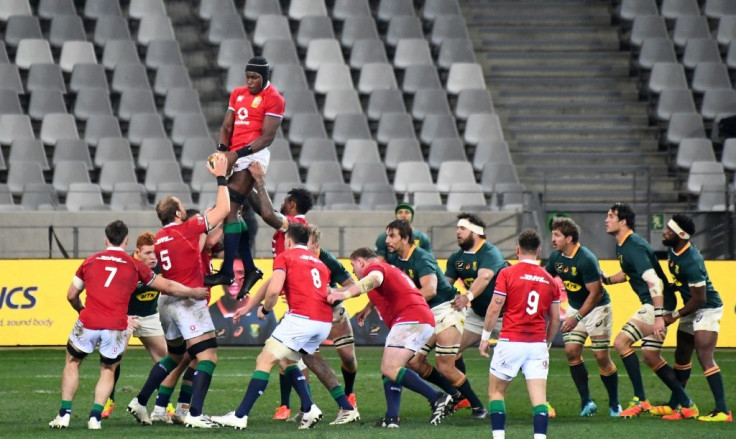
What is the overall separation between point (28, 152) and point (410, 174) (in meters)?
7.01

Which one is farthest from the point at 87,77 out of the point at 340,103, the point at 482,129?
the point at 482,129

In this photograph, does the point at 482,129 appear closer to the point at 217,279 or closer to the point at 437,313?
the point at 437,313

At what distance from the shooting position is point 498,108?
27.5 m

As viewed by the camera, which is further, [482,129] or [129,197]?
[482,129]

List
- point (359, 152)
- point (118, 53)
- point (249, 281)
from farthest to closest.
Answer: point (118, 53), point (359, 152), point (249, 281)

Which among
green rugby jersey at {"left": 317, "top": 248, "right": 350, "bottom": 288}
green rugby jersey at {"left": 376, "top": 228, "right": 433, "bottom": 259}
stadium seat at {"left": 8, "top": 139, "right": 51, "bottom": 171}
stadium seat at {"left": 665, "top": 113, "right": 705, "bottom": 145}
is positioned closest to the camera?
green rugby jersey at {"left": 317, "top": 248, "right": 350, "bottom": 288}

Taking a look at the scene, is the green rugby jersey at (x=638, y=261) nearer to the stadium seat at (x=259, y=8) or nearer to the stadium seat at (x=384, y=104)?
the stadium seat at (x=384, y=104)

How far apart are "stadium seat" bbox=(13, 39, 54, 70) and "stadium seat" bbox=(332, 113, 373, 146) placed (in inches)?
226

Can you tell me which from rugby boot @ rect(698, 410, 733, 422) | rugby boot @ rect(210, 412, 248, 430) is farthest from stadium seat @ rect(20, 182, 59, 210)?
rugby boot @ rect(698, 410, 733, 422)

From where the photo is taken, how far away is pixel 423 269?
13.2 metres

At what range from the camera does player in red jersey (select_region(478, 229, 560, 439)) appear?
10.3 meters

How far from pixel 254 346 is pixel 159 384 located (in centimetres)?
832

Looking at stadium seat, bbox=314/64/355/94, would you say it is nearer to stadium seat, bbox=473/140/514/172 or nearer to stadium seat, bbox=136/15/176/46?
stadium seat, bbox=473/140/514/172

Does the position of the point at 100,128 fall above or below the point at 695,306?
above
